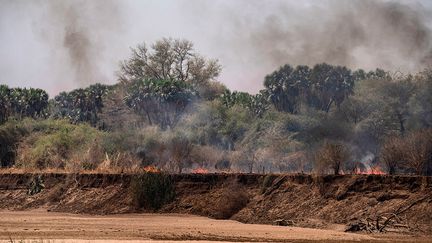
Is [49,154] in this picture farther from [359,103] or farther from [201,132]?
[359,103]

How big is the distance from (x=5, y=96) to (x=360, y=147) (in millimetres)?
48083

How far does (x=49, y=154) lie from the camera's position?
74188 millimetres

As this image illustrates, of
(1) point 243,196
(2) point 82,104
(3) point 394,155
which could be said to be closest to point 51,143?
(1) point 243,196

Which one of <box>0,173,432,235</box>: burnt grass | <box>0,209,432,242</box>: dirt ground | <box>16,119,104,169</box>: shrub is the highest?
<box>16,119,104,169</box>: shrub

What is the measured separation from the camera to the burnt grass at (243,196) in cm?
3762

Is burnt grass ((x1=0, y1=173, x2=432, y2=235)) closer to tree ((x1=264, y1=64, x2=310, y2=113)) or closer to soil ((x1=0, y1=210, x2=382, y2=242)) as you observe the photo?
soil ((x1=0, y1=210, x2=382, y2=242))

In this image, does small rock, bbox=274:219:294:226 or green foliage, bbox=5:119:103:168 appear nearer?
small rock, bbox=274:219:294:226

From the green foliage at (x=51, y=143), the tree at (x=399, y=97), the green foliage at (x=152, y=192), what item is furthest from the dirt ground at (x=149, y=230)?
the tree at (x=399, y=97)

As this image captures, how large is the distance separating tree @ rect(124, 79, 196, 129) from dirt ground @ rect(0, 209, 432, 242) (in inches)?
1897

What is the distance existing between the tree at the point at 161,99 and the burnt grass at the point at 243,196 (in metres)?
34.3

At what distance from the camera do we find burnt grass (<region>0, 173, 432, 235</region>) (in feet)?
123

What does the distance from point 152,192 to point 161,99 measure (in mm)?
46820

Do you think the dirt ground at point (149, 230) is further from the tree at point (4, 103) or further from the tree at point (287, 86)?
the tree at point (4, 103)

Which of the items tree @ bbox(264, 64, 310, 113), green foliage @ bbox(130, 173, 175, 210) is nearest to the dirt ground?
green foliage @ bbox(130, 173, 175, 210)
